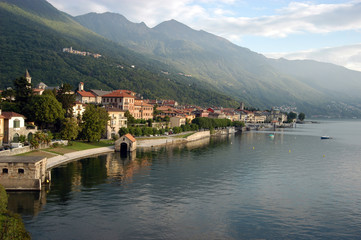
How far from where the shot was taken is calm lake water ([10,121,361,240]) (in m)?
37.4

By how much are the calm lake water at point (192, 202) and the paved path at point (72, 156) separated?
245 cm

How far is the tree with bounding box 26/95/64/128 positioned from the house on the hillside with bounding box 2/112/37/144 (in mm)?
7243

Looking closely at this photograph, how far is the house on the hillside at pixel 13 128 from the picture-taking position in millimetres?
72250

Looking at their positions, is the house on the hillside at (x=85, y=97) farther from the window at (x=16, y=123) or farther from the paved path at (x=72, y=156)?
the window at (x=16, y=123)

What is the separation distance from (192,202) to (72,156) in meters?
40.8

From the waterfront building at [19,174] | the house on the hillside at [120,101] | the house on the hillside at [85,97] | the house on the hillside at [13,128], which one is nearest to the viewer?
the waterfront building at [19,174]

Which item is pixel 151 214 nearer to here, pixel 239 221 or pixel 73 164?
pixel 239 221

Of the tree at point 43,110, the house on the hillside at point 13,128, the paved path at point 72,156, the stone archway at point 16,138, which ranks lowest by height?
the paved path at point 72,156

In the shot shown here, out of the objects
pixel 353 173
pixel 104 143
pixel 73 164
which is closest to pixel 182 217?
pixel 73 164

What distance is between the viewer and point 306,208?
154 ft

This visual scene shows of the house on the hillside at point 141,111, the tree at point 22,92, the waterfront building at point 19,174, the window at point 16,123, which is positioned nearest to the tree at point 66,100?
the tree at point 22,92

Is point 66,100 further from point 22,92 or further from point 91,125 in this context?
point 22,92

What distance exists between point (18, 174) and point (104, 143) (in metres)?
51.7

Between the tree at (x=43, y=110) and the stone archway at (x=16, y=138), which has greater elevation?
the tree at (x=43, y=110)
